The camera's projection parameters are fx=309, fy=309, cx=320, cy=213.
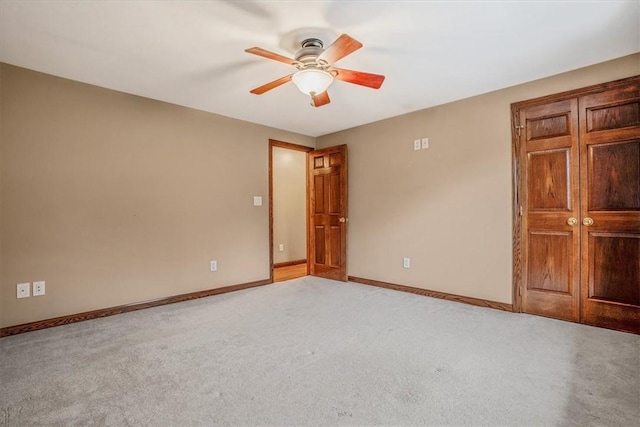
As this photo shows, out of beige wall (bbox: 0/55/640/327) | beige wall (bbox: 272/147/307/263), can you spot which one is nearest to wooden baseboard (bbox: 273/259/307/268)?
beige wall (bbox: 272/147/307/263)

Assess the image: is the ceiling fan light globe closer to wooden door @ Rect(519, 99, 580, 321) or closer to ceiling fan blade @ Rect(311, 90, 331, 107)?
ceiling fan blade @ Rect(311, 90, 331, 107)

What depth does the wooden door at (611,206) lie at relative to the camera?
8.18 feet

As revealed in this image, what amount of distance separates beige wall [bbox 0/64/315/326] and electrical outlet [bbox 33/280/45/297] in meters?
0.04

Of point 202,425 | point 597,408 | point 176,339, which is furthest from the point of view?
point 176,339

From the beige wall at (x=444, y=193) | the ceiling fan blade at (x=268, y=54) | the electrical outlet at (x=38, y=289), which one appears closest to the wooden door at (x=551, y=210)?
the beige wall at (x=444, y=193)

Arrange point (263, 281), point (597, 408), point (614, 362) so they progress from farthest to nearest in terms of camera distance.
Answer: point (263, 281) → point (614, 362) → point (597, 408)

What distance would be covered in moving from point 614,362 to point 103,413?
3.04 meters

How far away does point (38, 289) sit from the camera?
2680 millimetres

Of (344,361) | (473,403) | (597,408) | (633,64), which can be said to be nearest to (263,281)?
(344,361)

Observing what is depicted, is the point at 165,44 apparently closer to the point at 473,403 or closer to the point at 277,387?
the point at 277,387

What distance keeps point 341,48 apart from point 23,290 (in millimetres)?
3204

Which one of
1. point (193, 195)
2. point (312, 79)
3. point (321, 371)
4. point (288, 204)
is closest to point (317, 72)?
point (312, 79)

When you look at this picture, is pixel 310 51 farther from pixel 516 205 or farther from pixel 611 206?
pixel 611 206

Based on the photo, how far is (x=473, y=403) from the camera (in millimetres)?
1613
